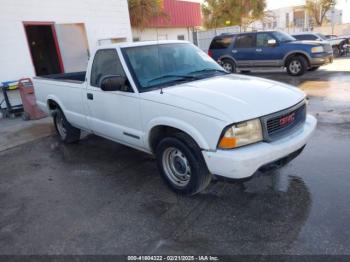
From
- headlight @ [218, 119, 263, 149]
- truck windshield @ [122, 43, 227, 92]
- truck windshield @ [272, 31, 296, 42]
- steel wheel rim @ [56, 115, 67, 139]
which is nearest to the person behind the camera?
headlight @ [218, 119, 263, 149]

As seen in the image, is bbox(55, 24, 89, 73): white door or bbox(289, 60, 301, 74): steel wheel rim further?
bbox(289, 60, 301, 74): steel wheel rim

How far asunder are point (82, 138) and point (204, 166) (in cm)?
405

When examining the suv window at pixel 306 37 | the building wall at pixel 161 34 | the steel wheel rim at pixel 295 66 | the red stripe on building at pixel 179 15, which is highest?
the red stripe on building at pixel 179 15

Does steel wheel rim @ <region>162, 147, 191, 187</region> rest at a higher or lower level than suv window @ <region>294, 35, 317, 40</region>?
lower

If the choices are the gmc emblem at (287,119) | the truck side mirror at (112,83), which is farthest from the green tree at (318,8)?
the truck side mirror at (112,83)

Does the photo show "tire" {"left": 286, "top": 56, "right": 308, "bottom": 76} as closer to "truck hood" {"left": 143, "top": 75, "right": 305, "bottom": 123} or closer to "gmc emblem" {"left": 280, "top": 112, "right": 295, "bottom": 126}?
"truck hood" {"left": 143, "top": 75, "right": 305, "bottom": 123}

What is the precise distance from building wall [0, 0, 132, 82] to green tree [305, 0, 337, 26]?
33686mm

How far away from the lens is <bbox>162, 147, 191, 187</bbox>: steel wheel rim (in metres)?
3.67

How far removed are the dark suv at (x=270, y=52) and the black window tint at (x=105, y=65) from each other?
938cm

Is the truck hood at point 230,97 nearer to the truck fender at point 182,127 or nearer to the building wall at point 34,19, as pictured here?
the truck fender at point 182,127

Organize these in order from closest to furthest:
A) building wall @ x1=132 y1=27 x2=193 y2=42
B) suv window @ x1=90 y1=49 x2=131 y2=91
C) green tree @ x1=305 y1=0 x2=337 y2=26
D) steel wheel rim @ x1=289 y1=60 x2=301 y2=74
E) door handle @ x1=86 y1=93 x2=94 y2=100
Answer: suv window @ x1=90 y1=49 x2=131 y2=91, door handle @ x1=86 y1=93 x2=94 y2=100, steel wheel rim @ x1=289 y1=60 x2=301 y2=74, building wall @ x1=132 y1=27 x2=193 y2=42, green tree @ x1=305 y1=0 x2=337 y2=26

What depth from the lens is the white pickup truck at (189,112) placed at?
310 cm

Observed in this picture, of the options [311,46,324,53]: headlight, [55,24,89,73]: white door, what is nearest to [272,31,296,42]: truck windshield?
[311,46,324,53]: headlight

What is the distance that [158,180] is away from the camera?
169 inches
